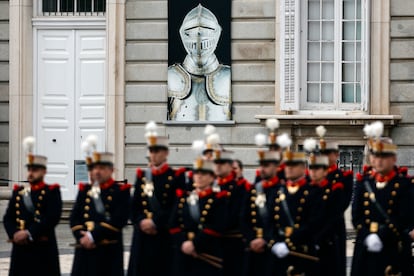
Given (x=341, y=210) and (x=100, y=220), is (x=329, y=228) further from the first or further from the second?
(x=100, y=220)

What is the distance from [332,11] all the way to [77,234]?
10246 millimetres

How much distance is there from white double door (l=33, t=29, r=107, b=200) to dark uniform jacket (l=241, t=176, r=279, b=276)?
1052 centimetres

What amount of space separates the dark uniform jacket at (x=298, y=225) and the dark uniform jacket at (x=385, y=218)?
0.65 meters

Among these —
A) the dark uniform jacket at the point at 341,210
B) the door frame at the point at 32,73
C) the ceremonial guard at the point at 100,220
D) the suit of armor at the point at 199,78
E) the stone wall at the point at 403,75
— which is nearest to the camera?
the ceremonial guard at the point at 100,220

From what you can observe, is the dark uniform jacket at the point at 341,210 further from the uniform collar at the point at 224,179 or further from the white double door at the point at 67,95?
the white double door at the point at 67,95

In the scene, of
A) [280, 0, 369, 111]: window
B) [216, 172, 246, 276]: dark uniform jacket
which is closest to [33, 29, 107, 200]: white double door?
[280, 0, 369, 111]: window

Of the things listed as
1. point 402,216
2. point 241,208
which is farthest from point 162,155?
point 402,216

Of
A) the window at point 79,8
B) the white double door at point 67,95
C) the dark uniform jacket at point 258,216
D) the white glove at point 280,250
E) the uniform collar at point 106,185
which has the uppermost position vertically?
the window at point 79,8

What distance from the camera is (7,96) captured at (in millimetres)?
25188

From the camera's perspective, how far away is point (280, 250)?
46.2 ft

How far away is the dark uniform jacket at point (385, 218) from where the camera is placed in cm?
1460

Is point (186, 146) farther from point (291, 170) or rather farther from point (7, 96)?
point (291, 170)

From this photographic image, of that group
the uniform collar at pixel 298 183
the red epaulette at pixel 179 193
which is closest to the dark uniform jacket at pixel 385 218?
the uniform collar at pixel 298 183

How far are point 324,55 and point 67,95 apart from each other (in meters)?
4.35
